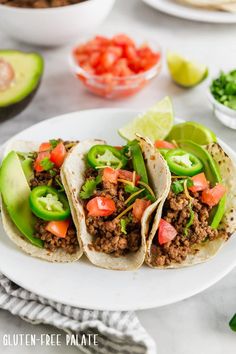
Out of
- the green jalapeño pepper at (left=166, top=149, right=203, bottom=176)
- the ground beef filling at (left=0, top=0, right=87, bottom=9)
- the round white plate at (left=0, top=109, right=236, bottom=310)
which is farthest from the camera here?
the ground beef filling at (left=0, top=0, right=87, bottom=9)

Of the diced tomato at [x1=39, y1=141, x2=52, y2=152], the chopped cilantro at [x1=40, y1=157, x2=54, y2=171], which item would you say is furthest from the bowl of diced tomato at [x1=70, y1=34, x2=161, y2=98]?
the chopped cilantro at [x1=40, y1=157, x2=54, y2=171]

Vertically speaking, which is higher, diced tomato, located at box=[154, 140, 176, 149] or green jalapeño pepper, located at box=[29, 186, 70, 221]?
diced tomato, located at box=[154, 140, 176, 149]

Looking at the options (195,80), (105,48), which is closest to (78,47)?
(105,48)

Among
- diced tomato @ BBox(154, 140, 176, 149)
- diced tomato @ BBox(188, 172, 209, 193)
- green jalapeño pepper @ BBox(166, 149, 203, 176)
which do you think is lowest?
diced tomato @ BBox(154, 140, 176, 149)

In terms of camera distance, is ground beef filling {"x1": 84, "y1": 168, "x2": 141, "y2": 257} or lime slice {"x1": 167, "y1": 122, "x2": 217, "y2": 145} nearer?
ground beef filling {"x1": 84, "y1": 168, "x2": 141, "y2": 257}

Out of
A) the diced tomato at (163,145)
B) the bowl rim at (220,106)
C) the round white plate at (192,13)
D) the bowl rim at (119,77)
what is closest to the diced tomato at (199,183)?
the diced tomato at (163,145)

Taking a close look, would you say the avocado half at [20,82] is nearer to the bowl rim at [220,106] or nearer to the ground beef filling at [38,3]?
the ground beef filling at [38,3]

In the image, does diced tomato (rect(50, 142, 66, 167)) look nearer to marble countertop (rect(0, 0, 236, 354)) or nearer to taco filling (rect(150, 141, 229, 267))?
taco filling (rect(150, 141, 229, 267))
